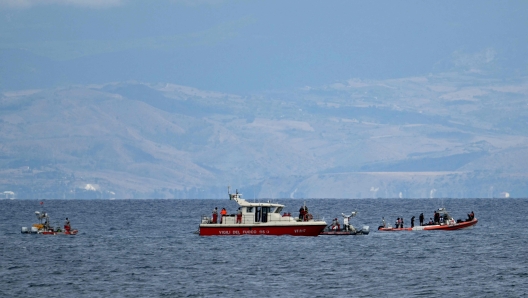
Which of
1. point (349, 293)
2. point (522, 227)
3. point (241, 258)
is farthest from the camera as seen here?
point (522, 227)

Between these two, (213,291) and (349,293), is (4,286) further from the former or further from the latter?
(349,293)

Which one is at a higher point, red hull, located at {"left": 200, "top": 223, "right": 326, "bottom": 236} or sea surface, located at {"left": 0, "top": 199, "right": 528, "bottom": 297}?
red hull, located at {"left": 200, "top": 223, "right": 326, "bottom": 236}

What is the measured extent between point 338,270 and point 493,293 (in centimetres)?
1376

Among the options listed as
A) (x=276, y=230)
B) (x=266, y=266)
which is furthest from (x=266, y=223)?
(x=266, y=266)

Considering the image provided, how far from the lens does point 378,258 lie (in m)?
83.7

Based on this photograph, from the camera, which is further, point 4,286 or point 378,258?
point 378,258

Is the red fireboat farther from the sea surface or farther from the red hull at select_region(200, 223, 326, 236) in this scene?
the sea surface

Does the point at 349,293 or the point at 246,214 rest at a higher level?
the point at 246,214

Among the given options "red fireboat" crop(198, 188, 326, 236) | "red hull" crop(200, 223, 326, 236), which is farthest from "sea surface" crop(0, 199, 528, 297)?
"red fireboat" crop(198, 188, 326, 236)

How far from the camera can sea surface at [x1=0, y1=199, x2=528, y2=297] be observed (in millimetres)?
65438

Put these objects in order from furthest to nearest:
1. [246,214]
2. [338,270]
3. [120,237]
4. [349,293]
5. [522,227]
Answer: [522,227] < [120,237] < [246,214] < [338,270] < [349,293]

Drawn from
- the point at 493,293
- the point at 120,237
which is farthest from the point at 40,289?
the point at 120,237

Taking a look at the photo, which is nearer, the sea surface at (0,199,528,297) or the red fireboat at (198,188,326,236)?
the sea surface at (0,199,528,297)

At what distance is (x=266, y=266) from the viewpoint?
77.3 meters
